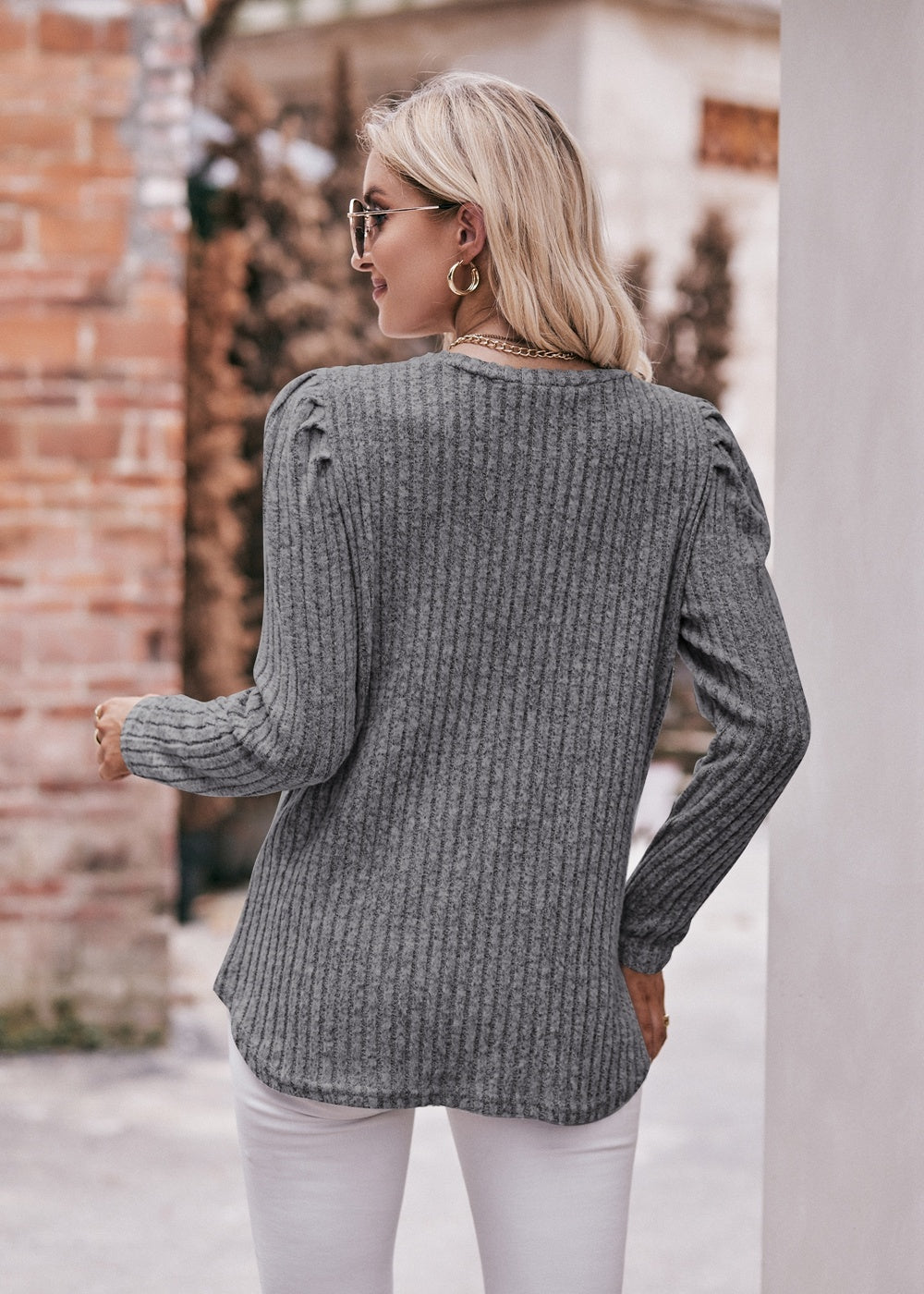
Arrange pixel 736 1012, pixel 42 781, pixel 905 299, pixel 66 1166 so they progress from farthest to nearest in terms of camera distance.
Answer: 1. pixel 736 1012
2. pixel 42 781
3. pixel 66 1166
4. pixel 905 299

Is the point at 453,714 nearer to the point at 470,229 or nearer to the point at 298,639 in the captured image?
the point at 298,639

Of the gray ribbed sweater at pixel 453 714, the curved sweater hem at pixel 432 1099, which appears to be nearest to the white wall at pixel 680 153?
the gray ribbed sweater at pixel 453 714

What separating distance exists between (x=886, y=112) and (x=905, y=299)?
0.21 metres

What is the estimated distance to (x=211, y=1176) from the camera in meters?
2.79

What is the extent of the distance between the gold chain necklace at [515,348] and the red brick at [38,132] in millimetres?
2627

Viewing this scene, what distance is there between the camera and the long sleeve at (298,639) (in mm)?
1031

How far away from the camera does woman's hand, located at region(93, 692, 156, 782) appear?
111 cm

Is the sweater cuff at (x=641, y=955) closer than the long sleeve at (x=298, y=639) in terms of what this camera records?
No

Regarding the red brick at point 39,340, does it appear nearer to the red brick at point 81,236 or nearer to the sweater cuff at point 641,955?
the red brick at point 81,236

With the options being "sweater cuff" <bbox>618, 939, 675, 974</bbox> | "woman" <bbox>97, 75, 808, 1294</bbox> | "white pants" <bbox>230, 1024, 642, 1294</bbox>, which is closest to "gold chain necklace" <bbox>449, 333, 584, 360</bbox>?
"woman" <bbox>97, 75, 808, 1294</bbox>

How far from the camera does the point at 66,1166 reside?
2818mm

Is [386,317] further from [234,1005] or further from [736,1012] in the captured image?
[736,1012]

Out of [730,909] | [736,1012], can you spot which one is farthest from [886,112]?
[730,909]

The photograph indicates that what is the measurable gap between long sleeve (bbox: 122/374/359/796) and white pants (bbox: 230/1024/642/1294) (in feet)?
0.83
